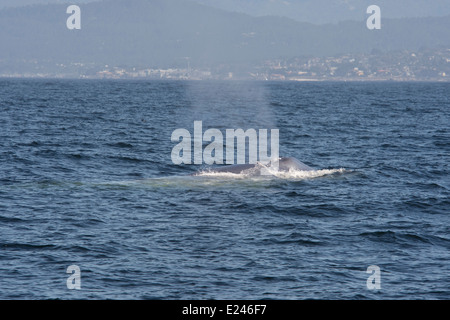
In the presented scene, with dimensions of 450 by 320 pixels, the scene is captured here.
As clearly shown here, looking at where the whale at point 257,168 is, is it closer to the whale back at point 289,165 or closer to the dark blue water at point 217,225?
the whale back at point 289,165

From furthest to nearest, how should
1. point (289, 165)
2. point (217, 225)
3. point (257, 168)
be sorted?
point (289, 165)
point (257, 168)
point (217, 225)

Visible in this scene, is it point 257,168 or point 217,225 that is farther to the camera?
point 257,168

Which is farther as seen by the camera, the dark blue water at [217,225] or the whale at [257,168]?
the whale at [257,168]

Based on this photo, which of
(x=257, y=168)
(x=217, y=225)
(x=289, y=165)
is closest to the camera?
(x=217, y=225)

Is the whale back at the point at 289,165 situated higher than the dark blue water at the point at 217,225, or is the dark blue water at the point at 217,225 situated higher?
the whale back at the point at 289,165

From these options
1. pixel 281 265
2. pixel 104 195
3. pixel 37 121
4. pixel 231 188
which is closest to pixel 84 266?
pixel 281 265

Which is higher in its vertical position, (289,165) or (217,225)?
(289,165)

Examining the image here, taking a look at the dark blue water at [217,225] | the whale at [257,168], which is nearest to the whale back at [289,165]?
the whale at [257,168]

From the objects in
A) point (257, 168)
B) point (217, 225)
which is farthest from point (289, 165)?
point (217, 225)

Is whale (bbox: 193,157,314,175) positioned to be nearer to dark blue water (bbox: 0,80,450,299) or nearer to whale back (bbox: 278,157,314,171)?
whale back (bbox: 278,157,314,171)

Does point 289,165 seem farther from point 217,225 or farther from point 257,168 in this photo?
point 217,225

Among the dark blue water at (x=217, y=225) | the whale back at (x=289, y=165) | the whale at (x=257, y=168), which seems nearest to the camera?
the dark blue water at (x=217, y=225)

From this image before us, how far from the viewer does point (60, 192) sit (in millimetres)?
31500
